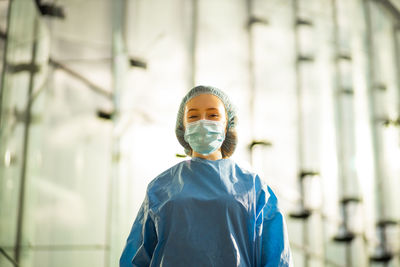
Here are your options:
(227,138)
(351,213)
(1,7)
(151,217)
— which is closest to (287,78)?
(351,213)

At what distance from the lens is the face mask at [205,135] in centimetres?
124

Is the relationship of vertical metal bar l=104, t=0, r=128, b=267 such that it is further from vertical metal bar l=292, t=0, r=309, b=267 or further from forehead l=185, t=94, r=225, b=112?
forehead l=185, t=94, r=225, b=112

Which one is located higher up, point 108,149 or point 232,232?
point 108,149

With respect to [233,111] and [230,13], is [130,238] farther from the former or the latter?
[230,13]

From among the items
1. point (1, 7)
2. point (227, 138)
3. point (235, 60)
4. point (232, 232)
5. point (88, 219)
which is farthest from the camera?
point (235, 60)

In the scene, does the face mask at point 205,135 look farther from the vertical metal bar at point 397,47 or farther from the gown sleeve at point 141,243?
the vertical metal bar at point 397,47

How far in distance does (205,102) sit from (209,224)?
13.2 inches

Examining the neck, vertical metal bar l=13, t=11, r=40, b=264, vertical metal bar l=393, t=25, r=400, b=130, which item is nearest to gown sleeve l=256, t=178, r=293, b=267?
the neck

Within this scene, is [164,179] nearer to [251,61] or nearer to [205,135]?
[205,135]

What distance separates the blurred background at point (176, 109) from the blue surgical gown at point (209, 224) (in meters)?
1.05

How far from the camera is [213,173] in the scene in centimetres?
121

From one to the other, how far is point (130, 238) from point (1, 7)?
143 centimetres

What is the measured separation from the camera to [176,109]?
3297mm

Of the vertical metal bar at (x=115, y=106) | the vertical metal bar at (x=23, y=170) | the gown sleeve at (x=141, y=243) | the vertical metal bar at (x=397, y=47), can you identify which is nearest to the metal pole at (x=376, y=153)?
the vertical metal bar at (x=397, y=47)
